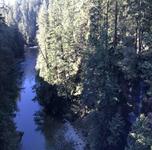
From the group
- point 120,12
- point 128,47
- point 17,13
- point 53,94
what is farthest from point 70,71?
point 17,13

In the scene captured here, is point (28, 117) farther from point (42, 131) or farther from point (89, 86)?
point (89, 86)

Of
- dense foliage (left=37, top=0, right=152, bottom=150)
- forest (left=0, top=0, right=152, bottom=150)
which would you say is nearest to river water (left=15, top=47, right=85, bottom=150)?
forest (left=0, top=0, right=152, bottom=150)

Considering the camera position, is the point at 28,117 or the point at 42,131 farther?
the point at 28,117

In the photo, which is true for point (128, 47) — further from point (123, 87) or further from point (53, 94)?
point (53, 94)

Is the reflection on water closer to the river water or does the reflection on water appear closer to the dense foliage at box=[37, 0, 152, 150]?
the river water

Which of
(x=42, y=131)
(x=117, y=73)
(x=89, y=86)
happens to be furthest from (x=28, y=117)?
(x=117, y=73)

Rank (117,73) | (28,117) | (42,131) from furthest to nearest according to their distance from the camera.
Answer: (28,117) < (42,131) < (117,73)

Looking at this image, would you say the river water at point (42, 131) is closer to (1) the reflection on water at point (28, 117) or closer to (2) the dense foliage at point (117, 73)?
(1) the reflection on water at point (28, 117)

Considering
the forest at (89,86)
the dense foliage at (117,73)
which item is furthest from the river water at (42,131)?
the dense foliage at (117,73)
